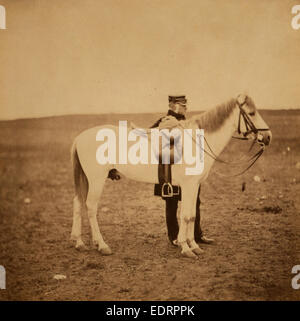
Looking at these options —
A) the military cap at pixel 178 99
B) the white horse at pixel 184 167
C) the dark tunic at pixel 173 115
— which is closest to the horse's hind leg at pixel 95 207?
the white horse at pixel 184 167

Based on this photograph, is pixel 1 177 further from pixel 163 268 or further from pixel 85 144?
pixel 163 268

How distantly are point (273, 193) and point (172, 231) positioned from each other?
0.98 meters

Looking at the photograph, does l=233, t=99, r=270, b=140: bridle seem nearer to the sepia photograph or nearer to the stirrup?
the sepia photograph

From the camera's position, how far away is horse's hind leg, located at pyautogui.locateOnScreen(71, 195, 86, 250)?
346cm

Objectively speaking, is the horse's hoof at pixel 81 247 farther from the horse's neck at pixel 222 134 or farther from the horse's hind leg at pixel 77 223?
the horse's neck at pixel 222 134

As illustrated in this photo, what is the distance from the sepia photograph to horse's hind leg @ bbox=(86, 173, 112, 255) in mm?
12

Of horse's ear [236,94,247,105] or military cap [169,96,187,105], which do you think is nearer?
horse's ear [236,94,247,105]

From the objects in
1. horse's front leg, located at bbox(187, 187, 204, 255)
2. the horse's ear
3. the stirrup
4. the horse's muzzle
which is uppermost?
the horse's ear

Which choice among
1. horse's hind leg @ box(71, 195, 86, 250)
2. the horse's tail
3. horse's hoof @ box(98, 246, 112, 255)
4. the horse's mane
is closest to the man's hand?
the horse's mane

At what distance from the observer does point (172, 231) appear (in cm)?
351

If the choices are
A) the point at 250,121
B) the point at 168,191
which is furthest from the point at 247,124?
the point at 168,191

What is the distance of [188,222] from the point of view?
3.31 meters

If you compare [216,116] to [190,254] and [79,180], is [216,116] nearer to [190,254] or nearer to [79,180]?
[190,254]

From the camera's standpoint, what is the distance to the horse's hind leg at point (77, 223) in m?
3.46
